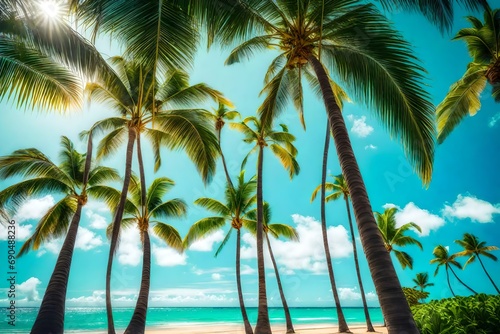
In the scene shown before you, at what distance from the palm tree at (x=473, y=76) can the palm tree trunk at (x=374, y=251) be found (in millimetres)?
10972

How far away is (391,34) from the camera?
19.1 feet

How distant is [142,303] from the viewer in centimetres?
1102

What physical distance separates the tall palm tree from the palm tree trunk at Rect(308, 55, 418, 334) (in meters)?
6.99

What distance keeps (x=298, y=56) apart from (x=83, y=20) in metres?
3.87

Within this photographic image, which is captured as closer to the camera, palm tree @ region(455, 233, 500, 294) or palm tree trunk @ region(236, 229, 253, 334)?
palm tree trunk @ region(236, 229, 253, 334)

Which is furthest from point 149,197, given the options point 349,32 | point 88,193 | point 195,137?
point 349,32

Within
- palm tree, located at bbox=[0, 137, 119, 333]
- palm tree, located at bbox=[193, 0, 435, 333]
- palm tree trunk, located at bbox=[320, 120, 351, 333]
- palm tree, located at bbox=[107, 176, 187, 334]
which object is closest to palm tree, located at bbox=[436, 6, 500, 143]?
palm tree trunk, located at bbox=[320, 120, 351, 333]

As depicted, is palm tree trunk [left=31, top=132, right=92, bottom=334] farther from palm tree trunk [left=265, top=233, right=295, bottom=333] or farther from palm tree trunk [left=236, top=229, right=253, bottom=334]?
palm tree trunk [left=265, top=233, right=295, bottom=333]

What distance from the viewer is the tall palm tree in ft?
36.6

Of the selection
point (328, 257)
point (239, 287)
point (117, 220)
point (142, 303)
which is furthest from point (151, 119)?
point (328, 257)

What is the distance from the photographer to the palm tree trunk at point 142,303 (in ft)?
32.8

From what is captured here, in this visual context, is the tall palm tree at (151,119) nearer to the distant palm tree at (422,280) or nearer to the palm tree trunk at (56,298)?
the palm tree trunk at (56,298)

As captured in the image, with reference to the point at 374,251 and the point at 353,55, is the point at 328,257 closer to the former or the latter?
the point at 353,55

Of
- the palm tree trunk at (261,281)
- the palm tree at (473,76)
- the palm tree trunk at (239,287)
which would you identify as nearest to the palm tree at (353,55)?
the palm tree trunk at (261,281)
